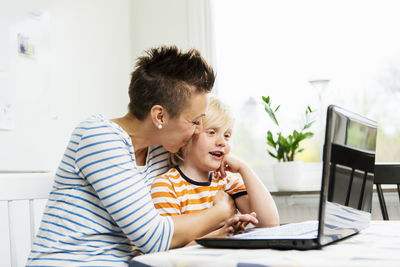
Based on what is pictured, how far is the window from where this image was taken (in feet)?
9.00

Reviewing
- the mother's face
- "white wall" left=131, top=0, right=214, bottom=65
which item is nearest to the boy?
the mother's face

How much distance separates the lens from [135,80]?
122 centimetres

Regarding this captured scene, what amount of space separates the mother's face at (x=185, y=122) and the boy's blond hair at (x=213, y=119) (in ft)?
0.50

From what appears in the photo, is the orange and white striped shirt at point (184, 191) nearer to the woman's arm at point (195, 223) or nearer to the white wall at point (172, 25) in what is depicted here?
the woman's arm at point (195, 223)

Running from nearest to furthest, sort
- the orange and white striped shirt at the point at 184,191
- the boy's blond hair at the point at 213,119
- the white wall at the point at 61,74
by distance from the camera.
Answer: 1. the orange and white striped shirt at the point at 184,191
2. the boy's blond hair at the point at 213,119
3. the white wall at the point at 61,74

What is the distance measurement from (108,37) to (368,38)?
56.9 inches

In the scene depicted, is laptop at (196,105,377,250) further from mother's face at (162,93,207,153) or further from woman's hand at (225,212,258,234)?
mother's face at (162,93,207,153)

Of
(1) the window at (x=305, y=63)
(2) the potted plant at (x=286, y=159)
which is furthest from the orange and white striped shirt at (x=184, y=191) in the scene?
(1) the window at (x=305, y=63)

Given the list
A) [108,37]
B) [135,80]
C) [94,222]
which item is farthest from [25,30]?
[94,222]

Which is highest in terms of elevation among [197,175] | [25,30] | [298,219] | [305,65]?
[25,30]

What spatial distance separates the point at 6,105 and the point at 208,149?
116cm

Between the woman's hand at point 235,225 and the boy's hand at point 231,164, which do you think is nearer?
the woman's hand at point 235,225

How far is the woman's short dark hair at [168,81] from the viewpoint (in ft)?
3.86

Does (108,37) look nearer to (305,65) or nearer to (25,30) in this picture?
(25,30)
